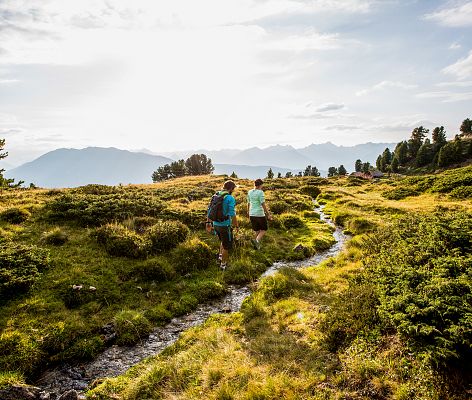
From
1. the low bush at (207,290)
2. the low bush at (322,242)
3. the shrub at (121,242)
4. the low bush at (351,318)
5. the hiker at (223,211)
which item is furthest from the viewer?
the low bush at (322,242)

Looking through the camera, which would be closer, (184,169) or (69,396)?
(69,396)

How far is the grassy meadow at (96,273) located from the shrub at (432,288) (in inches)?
252

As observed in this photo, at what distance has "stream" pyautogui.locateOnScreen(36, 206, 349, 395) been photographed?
711 centimetres

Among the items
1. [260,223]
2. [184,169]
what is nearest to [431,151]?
[184,169]

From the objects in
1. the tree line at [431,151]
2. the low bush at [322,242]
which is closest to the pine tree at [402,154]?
the tree line at [431,151]

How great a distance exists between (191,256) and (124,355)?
568cm

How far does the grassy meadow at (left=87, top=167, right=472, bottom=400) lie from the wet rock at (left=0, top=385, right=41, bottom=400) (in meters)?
1.17

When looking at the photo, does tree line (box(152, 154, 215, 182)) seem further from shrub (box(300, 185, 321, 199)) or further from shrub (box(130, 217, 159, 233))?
shrub (box(130, 217, 159, 233))

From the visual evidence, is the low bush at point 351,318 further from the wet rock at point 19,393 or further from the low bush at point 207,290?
the wet rock at point 19,393

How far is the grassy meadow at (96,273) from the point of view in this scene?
8227 mm

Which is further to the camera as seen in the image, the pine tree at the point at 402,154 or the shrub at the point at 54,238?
the pine tree at the point at 402,154

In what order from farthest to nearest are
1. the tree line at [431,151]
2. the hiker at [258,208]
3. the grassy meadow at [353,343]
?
1. the tree line at [431,151]
2. the hiker at [258,208]
3. the grassy meadow at [353,343]

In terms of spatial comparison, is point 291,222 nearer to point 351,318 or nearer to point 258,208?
point 258,208

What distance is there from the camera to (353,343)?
6227 millimetres
